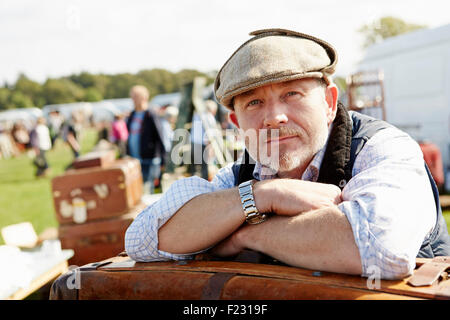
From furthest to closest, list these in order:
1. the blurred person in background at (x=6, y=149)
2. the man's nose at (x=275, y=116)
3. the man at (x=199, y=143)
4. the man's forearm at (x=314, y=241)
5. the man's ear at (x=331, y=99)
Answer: the blurred person in background at (x=6, y=149)
the man at (x=199, y=143)
the man's ear at (x=331, y=99)
the man's nose at (x=275, y=116)
the man's forearm at (x=314, y=241)

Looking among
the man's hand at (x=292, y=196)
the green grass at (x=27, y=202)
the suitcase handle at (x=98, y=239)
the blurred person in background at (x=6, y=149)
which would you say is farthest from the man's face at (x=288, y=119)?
the blurred person in background at (x=6, y=149)

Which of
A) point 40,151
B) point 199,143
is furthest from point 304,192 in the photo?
point 40,151

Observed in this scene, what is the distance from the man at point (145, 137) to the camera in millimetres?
6438

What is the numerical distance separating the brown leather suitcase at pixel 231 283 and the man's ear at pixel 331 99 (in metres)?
0.63

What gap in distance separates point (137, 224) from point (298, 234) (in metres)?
0.65

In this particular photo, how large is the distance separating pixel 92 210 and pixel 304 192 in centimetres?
309

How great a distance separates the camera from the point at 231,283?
4.18 ft

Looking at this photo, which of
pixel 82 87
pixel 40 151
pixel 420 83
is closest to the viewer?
pixel 420 83

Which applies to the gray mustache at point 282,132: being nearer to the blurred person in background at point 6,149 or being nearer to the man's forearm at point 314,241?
the man's forearm at point 314,241

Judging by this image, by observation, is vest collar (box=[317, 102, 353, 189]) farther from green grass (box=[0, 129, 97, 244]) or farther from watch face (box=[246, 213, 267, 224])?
green grass (box=[0, 129, 97, 244])

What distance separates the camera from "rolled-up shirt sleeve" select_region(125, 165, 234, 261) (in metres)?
1.52

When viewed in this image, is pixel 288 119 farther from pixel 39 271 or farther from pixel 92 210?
pixel 92 210

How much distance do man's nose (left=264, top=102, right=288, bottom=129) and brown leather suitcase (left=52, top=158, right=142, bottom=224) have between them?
275cm

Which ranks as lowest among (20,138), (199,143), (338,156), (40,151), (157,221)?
(20,138)
